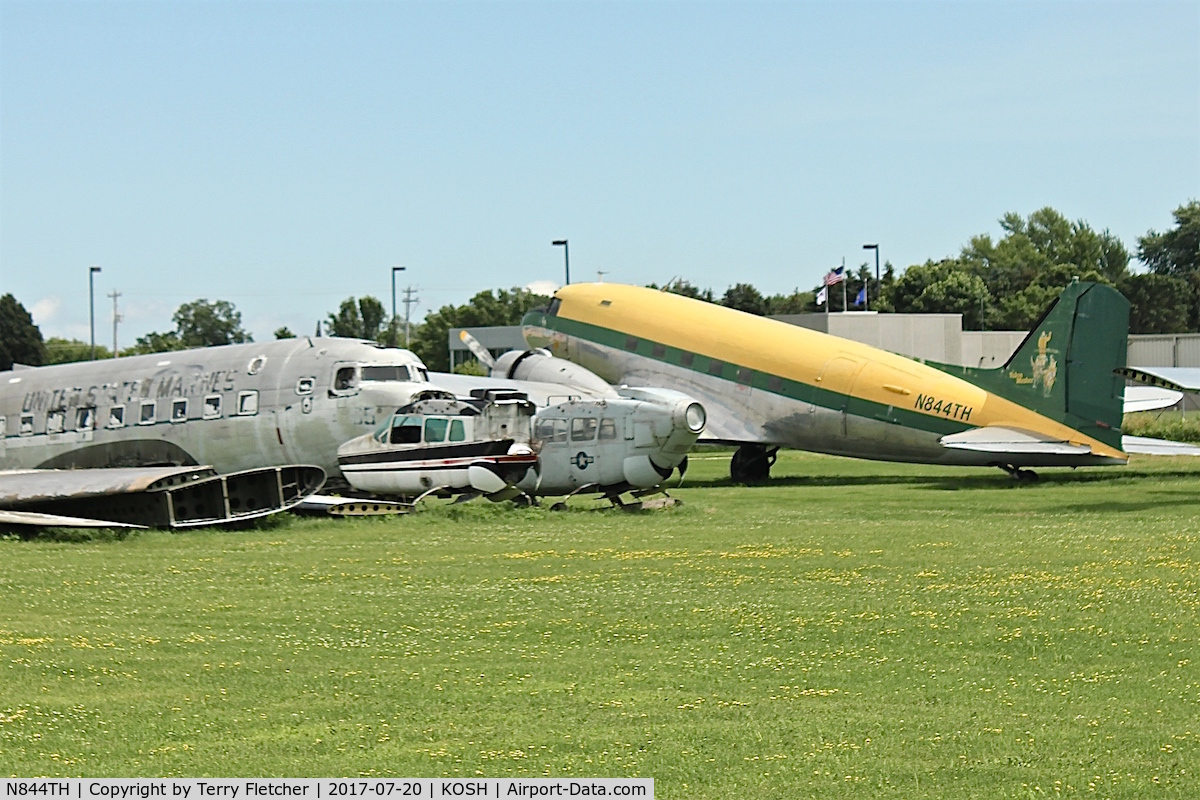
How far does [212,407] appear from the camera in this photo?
2923 centimetres

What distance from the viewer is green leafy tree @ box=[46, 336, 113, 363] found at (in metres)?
124

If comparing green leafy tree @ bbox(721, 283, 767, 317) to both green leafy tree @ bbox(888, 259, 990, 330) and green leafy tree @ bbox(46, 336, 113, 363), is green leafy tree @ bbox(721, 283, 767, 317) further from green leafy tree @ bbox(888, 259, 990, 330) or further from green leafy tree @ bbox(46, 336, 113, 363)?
green leafy tree @ bbox(46, 336, 113, 363)

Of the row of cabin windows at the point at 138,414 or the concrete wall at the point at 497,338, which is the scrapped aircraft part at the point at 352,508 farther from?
the concrete wall at the point at 497,338

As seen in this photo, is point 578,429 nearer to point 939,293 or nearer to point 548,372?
point 548,372

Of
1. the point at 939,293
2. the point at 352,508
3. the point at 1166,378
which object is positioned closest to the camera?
the point at 352,508

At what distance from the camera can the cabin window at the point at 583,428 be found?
89.3 ft

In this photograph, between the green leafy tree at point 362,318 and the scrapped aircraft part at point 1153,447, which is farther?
the green leafy tree at point 362,318

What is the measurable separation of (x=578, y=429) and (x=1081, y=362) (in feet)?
39.3

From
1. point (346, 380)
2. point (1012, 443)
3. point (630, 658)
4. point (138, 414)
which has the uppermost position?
point (346, 380)

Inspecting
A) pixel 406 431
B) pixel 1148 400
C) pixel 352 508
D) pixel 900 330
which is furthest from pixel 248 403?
pixel 900 330

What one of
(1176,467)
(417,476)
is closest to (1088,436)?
(1176,467)

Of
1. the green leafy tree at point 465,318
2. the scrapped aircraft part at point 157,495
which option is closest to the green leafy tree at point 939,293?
the green leafy tree at point 465,318

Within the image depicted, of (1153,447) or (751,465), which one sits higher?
(1153,447)

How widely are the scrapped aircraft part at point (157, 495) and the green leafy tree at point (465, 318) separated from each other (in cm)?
7198
